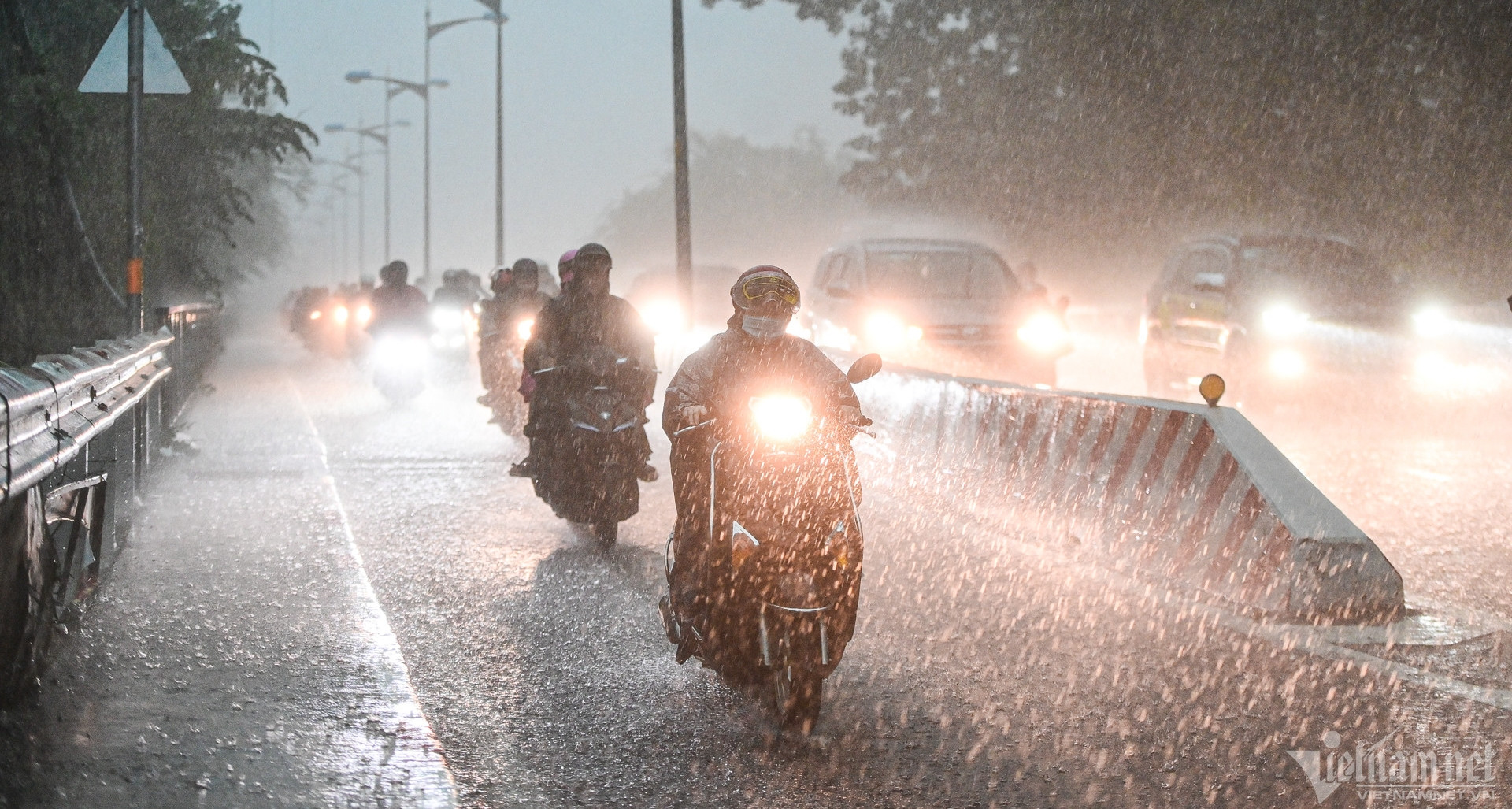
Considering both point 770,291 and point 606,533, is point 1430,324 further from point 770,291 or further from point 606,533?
point 770,291

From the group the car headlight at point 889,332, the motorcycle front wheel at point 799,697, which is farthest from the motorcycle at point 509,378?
the motorcycle front wheel at point 799,697

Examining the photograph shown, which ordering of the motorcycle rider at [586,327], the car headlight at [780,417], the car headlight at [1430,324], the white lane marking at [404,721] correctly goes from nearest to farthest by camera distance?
1. the white lane marking at [404,721]
2. the car headlight at [780,417]
3. the motorcycle rider at [586,327]
4. the car headlight at [1430,324]

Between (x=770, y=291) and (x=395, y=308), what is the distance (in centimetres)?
1300

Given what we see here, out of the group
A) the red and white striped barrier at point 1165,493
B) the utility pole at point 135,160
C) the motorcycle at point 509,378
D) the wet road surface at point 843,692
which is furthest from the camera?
the motorcycle at point 509,378

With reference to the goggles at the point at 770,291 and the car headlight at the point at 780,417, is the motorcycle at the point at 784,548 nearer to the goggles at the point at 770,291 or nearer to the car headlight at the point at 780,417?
the car headlight at the point at 780,417

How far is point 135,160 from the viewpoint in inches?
527

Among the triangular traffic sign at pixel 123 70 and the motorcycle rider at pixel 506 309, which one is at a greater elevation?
the triangular traffic sign at pixel 123 70

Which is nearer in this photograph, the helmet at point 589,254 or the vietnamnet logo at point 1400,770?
the vietnamnet logo at point 1400,770

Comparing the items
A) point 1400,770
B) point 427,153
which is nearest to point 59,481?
point 1400,770

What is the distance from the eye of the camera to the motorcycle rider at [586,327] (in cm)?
901

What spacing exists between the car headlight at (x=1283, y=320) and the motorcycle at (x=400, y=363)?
29.9 feet

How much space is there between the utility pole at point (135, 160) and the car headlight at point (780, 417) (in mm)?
8999

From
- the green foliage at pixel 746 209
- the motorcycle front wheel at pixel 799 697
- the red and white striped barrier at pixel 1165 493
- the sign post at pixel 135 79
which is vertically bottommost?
the motorcycle front wheel at pixel 799 697

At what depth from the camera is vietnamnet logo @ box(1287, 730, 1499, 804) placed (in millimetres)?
4668
